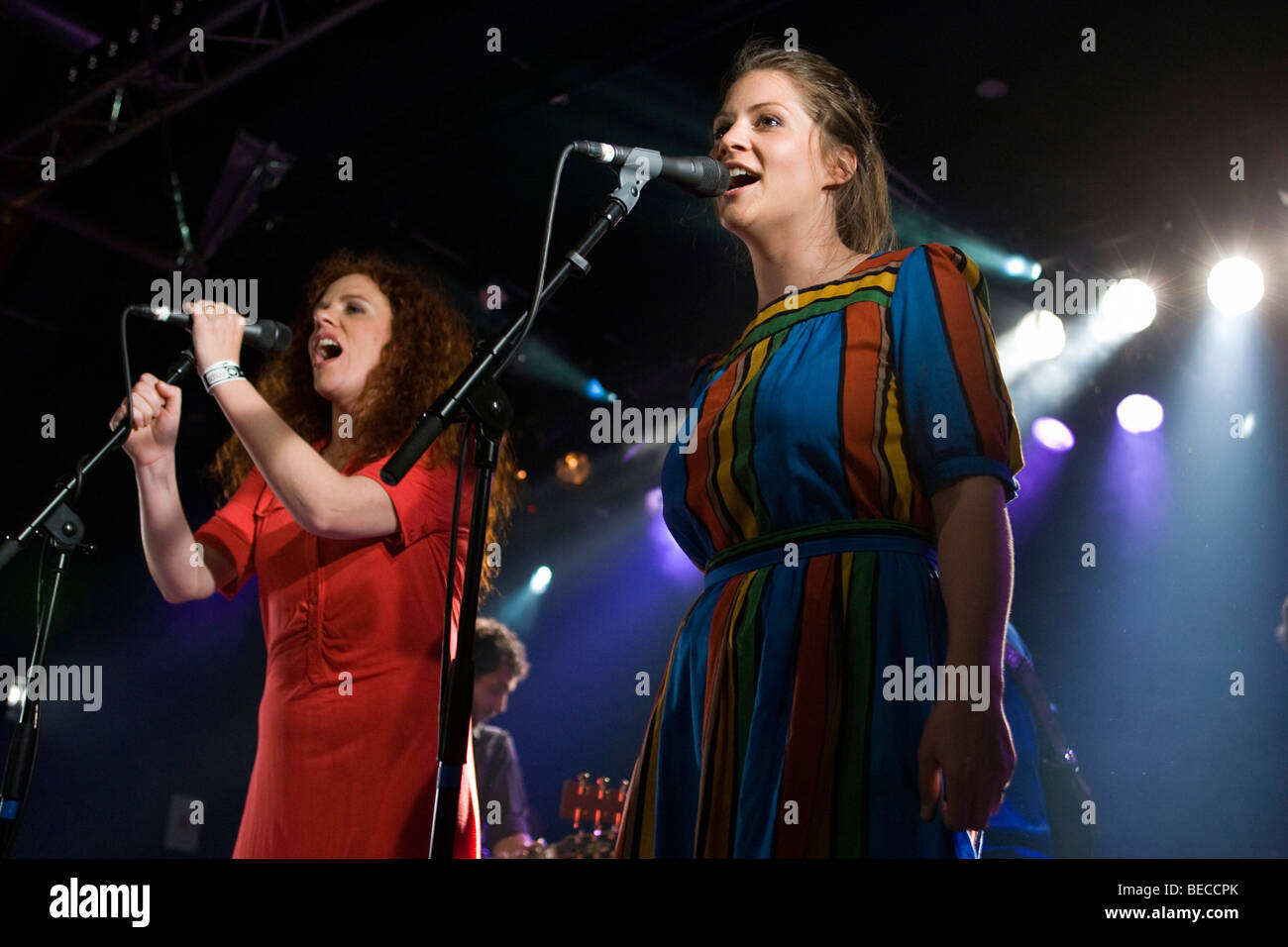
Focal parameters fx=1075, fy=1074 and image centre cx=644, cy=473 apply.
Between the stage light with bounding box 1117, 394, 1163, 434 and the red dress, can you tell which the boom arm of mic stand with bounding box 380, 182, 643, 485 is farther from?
the stage light with bounding box 1117, 394, 1163, 434

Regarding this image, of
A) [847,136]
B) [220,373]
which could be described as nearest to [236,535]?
[220,373]

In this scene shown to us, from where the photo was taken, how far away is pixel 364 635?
6.46ft

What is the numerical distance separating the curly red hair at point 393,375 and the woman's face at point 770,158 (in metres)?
0.82

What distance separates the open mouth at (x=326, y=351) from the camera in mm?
2408

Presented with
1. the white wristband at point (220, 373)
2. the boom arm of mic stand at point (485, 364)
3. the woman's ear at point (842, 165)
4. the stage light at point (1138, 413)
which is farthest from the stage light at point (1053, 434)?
the white wristband at point (220, 373)

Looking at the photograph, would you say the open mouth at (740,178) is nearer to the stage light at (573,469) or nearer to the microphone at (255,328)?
the microphone at (255,328)

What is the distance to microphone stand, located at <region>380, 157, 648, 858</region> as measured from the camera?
1360 millimetres

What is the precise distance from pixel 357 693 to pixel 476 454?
0.64m

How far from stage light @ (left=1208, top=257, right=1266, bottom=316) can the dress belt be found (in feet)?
12.8

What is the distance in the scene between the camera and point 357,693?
193 centimetres
